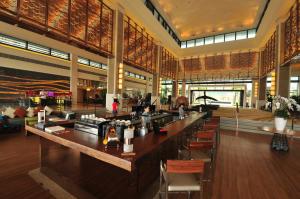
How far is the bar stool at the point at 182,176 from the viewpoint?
4.80 ft

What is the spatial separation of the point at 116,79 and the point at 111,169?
6.09 metres

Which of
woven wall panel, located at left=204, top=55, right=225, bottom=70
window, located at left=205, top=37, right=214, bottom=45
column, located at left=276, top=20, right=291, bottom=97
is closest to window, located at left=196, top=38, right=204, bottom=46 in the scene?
window, located at left=205, top=37, right=214, bottom=45

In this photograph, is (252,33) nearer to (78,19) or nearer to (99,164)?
(78,19)

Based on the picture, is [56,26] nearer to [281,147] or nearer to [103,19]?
[103,19]

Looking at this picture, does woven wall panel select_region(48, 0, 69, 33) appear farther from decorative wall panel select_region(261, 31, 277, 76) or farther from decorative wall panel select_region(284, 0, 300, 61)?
decorative wall panel select_region(261, 31, 277, 76)

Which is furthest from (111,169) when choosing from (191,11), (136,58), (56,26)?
(191,11)

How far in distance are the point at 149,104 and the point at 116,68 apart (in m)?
3.75

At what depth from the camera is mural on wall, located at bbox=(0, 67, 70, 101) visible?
10.7 metres

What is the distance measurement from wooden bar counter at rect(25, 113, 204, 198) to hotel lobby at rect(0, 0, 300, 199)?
15 mm

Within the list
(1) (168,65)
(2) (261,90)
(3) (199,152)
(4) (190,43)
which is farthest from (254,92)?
(3) (199,152)

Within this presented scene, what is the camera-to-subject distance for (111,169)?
1.97 m

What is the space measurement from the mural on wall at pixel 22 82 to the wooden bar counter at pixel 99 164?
11.4m

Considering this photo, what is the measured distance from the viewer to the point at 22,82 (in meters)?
11.6

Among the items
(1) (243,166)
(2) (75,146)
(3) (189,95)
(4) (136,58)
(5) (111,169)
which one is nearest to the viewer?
(2) (75,146)
